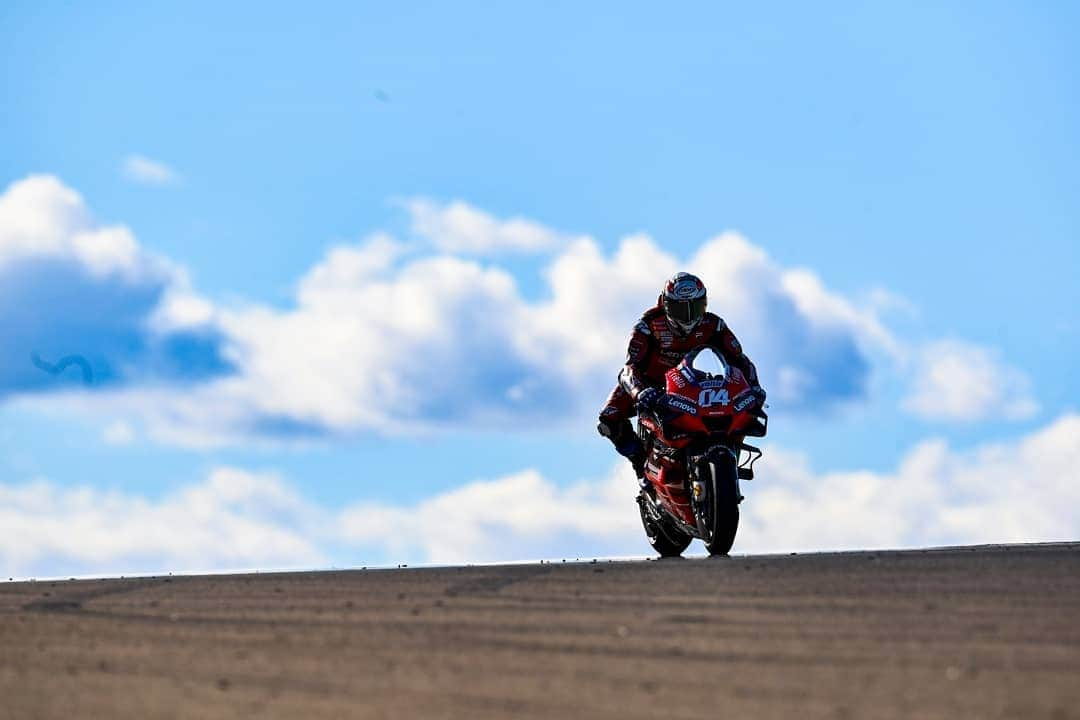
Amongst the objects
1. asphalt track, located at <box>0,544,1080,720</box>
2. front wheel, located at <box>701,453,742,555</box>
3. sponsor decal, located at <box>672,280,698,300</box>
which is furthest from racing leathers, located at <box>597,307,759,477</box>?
asphalt track, located at <box>0,544,1080,720</box>

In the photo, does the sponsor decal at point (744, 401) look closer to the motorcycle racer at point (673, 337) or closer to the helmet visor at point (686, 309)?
the motorcycle racer at point (673, 337)

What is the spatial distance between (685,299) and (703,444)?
1.67 meters

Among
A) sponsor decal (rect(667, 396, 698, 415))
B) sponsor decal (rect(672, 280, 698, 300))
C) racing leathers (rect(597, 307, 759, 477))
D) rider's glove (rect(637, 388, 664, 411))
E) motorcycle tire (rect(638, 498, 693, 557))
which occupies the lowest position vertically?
motorcycle tire (rect(638, 498, 693, 557))

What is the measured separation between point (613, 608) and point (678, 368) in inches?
284

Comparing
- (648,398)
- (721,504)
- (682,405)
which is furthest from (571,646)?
(648,398)

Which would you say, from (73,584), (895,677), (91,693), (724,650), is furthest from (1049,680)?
(73,584)

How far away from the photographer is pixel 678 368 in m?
16.0

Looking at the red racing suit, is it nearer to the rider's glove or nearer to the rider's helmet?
the rider's helmet

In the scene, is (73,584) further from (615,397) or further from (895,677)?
(895,677)

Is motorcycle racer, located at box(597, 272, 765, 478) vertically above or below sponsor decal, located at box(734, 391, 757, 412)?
above

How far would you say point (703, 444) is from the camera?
15633 millimetres

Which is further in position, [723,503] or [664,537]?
[664,537]

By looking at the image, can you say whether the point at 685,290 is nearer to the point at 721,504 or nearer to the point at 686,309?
the point at 686,309

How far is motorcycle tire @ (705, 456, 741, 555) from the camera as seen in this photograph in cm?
1492
